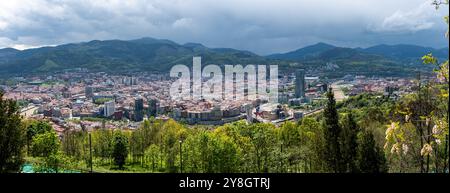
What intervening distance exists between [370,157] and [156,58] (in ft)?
297

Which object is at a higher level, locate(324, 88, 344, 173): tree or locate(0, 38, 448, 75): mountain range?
locate(0, 38, 448, 75): mountain range

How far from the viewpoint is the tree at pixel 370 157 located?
35.0 ft

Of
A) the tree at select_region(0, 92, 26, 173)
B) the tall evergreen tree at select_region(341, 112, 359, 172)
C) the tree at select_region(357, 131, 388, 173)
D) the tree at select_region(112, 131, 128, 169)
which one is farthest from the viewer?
the tree at select_region(112, 131, 128, 169)

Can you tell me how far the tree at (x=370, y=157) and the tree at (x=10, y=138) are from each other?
7.92 metres

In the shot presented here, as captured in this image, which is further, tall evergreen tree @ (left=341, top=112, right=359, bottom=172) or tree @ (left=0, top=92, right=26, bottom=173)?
tall evergreen tree @ (left=341, top=112, right=359, bottom=172)

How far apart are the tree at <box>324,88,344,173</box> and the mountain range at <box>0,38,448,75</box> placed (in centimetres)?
6114

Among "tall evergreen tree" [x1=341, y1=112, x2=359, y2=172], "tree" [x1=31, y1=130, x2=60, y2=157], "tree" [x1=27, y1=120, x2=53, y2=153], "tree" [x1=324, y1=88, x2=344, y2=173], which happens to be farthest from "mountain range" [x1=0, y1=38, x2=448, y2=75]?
"tree" [x1=324, y1=88, x2=344, y2=173]

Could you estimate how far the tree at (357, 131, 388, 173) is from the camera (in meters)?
10.7

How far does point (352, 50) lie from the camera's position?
327ft

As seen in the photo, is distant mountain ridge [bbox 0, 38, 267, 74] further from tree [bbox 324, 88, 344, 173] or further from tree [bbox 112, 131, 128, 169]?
tree [bbox 324, 88, 344, 173]

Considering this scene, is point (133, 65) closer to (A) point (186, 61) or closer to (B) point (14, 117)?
(A) point (186, 61)

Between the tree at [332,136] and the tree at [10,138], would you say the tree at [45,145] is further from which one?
the tree at [332,136]

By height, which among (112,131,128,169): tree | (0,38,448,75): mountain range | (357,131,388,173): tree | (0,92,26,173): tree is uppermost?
(0,38,448,75): mountain range
